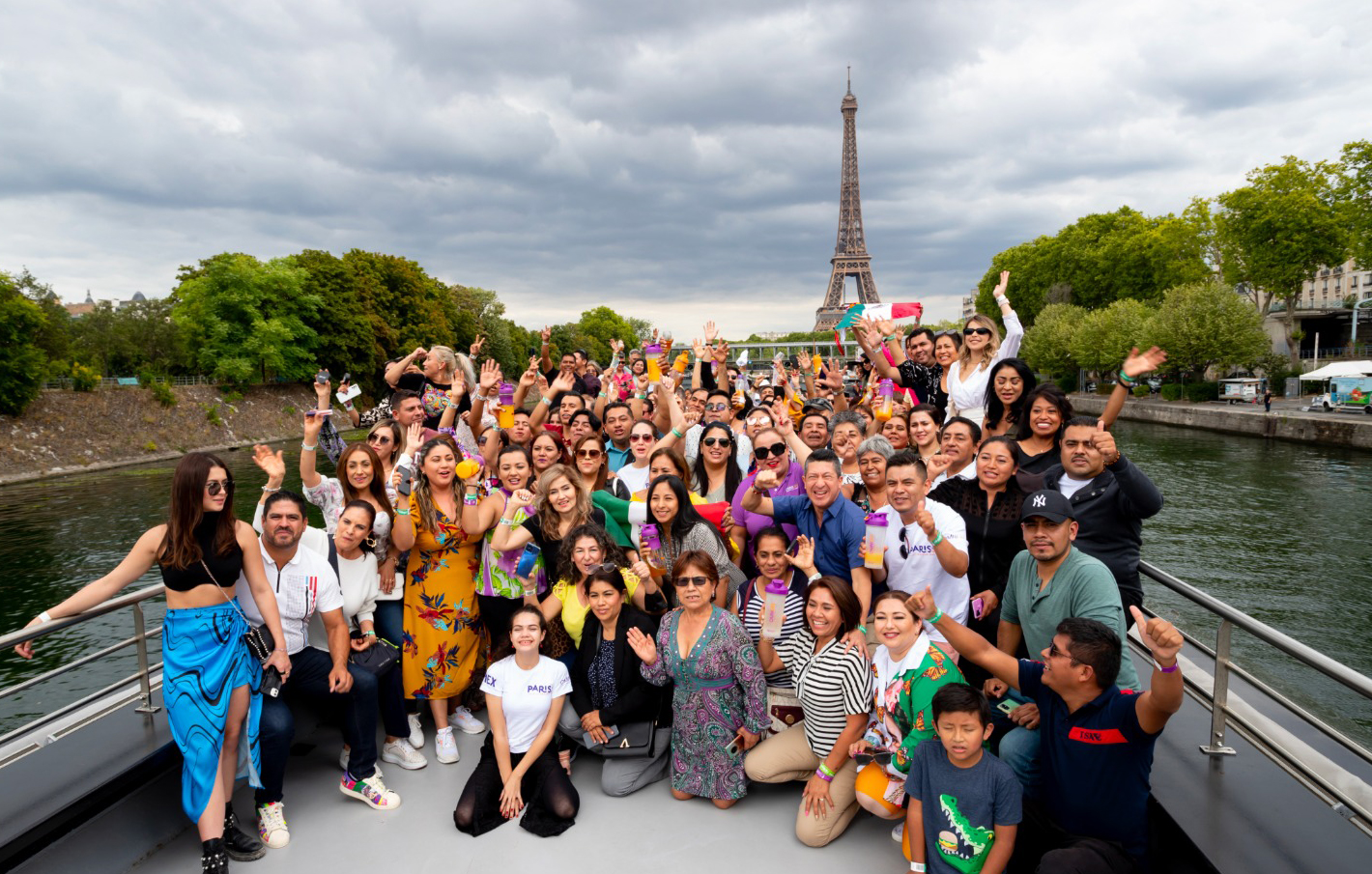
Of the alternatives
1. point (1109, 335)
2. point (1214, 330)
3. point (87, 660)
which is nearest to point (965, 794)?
point (87, 660)

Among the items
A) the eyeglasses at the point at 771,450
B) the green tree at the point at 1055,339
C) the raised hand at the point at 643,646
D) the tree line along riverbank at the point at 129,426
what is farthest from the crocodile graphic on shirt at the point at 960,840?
the green tree at the point at 1055,339

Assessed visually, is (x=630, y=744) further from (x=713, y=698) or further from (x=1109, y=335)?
(x=1109, y=335)

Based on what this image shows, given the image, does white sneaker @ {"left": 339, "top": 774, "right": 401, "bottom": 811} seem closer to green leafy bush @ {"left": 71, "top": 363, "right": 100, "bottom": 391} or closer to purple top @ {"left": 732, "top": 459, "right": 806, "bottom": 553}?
purple top @ {"left": 732, "top": 459, "right": 806, "bottom": 553}

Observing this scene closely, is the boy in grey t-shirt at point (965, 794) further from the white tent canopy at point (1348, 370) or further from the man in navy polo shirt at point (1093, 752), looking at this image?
the white tent canopy at point (1348, 370)

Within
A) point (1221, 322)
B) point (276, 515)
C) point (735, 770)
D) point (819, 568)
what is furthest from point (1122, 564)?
point (1221, 322)

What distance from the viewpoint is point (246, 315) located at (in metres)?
35.8

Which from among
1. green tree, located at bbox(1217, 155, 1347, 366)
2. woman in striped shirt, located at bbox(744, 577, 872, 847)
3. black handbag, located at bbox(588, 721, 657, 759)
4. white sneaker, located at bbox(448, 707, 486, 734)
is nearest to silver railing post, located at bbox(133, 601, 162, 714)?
white sneaker, located at bbox(448, 707, 486, 734)

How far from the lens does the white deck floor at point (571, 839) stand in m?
3.19

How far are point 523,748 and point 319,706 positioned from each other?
1129 millimetres

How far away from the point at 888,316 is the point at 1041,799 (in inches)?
192

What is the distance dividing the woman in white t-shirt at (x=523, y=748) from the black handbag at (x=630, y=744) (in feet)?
0.82

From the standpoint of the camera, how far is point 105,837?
10.4ft

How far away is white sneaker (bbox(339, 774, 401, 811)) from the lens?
361 centimetres

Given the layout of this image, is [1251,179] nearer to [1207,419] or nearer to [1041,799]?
[1207,419]
